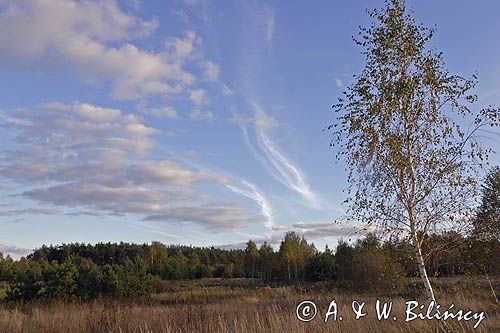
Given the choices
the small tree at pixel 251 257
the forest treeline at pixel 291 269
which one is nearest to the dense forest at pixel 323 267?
the forest treeline at pixel 291 269

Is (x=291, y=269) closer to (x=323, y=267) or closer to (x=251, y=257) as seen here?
(x=323, y=267)

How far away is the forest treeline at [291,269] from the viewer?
391 inches

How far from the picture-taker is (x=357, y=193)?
32.4ft

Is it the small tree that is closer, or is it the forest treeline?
the forest treeline

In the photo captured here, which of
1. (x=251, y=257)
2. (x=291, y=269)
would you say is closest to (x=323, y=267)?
(x=291, y=269)

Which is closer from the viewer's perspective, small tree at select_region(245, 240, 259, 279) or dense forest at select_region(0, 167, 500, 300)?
dense forest at select_region(0, 167, 500, 300)

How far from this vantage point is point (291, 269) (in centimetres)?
6462

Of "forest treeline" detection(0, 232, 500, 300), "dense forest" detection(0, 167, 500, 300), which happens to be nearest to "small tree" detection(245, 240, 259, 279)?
"forest treeline" detection(0, 232, 500, 300)

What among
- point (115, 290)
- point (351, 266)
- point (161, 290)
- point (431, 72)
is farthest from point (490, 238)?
point (161, 290)

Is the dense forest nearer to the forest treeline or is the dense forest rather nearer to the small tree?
the forest treeline

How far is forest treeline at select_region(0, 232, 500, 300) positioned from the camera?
994 cm

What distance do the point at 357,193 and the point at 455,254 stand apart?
8.04ft

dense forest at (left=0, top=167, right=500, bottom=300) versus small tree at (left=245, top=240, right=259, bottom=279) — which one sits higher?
small tree at (left=245, top=240, right=259, bottom=279)

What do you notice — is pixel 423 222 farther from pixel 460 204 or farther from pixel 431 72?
pixel 431 72
